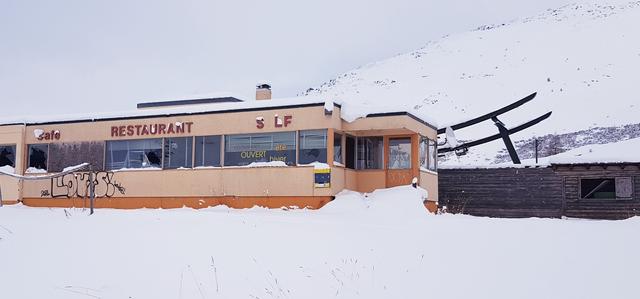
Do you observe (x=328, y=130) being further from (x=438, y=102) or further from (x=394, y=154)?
(x=438, y=102)

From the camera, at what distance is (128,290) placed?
8.94 m

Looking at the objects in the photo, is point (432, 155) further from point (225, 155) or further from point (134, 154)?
point (134, 154)

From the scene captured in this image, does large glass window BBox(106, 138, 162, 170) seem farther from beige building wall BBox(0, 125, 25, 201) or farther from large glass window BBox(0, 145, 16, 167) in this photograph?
large glass window BBox(0, 145, 16, 167)

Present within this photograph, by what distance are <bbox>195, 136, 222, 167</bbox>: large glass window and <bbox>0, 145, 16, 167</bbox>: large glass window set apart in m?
8.70

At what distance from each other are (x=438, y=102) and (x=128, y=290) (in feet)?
237

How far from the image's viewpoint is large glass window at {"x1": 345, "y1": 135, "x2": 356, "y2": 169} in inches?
911

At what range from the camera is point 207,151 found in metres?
23.4

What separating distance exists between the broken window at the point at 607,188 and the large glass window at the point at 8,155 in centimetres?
2348

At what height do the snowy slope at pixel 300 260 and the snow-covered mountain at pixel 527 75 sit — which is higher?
the snow-covered mountain at pixel 527 75

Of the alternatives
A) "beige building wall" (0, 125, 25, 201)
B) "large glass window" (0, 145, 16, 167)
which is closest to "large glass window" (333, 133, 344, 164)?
"beige building wall" (0, 125, 25, 201)

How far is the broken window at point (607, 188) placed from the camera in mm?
25531

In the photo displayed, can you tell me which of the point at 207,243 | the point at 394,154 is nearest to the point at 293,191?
the point at 394,154

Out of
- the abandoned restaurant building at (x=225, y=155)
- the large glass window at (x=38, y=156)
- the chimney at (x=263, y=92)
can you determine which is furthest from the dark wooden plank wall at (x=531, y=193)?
the large glass window at (x=38, y=156)

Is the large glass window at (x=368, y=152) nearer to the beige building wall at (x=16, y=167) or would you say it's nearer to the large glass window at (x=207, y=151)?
the large glass window at (x=207, y=151)
